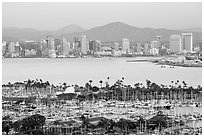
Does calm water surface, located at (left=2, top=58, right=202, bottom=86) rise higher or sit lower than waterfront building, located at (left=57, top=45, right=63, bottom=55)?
lower

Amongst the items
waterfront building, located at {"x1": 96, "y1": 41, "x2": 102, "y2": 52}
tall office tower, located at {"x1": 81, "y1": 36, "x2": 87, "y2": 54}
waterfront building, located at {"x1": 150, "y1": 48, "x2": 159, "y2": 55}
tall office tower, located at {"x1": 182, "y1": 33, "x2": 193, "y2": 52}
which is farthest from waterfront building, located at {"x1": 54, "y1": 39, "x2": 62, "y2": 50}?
tall office tower, located at {"x1": 182, "y1": 33, "x2": 193, "y2": 52}

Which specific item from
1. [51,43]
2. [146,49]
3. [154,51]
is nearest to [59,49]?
[51,43]

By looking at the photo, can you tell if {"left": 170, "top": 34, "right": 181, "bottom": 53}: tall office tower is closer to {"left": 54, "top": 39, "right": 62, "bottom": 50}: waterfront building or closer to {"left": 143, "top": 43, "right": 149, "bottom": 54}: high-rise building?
{"left": 143, "top": 43, "right": 149, "bottom": 54}: high-rise building

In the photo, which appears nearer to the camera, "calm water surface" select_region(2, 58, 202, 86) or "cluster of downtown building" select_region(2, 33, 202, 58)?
"cluster of downtown building" select_region(2, 33, 202, 58)

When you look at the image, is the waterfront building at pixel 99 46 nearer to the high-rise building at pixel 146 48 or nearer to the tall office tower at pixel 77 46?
the tall office tower at pixel 77 46

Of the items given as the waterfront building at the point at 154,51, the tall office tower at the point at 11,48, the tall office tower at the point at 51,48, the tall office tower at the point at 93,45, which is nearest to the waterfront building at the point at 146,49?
the waterfront building at the point at 154,51

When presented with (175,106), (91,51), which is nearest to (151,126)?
(175,106)
